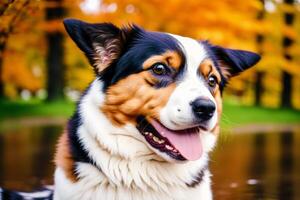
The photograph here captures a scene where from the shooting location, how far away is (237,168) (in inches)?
436

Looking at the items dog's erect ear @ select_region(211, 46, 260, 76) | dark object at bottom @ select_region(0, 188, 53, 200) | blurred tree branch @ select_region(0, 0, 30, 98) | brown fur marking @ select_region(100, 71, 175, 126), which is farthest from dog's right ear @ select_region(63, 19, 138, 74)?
blurred tree branch @ select_region(0, 0, 30, 98)

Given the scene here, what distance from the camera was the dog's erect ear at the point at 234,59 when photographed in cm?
558

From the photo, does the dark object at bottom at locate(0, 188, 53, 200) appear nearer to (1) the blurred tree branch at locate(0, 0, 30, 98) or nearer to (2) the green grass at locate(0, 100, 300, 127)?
(1) the blurred tree branch at locate(0, 0, 30, 98)

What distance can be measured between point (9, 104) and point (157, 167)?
19727 mm

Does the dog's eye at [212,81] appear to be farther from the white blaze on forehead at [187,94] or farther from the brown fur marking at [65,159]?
the brown fur marking at [65,159]

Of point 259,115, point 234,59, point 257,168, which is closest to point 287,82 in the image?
point 259,115

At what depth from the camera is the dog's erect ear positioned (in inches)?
220

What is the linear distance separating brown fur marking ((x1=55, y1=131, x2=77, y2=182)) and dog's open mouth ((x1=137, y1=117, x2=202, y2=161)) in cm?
57

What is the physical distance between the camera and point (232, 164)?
→ 1166cm

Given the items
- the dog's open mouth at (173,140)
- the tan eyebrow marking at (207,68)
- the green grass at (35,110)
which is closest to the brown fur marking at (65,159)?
the dog's open mouth at (173,140)

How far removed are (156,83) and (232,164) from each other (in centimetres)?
704

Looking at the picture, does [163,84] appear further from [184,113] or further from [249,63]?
[249,63]

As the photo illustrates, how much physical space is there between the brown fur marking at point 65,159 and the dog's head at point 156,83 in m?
0.43

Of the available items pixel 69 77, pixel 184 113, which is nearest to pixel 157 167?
pixel 184 113
